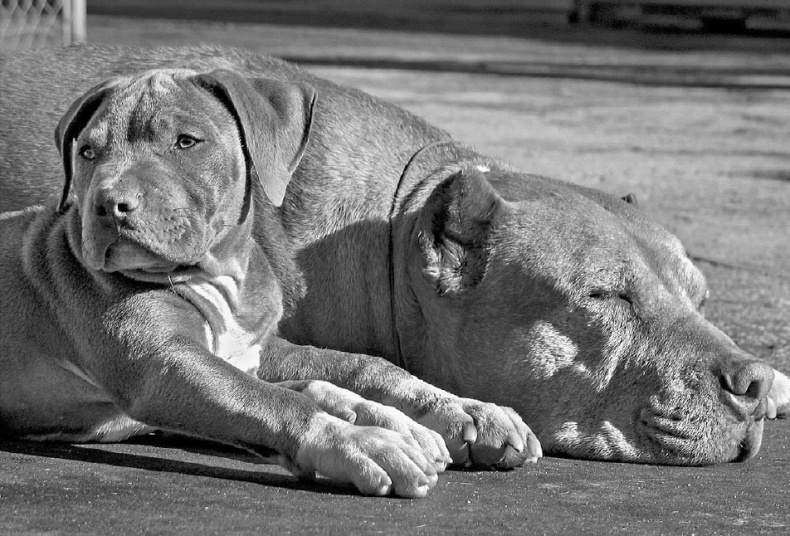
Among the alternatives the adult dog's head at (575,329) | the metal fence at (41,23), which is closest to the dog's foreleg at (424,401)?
the adult dog's head at (575,329)

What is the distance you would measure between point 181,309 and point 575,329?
1.26 metres

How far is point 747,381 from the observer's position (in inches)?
169

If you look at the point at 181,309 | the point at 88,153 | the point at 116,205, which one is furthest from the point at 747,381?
the point at 88,153

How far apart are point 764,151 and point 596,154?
1.77 m

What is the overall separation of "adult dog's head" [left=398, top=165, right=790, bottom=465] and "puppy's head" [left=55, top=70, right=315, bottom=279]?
0.66 m

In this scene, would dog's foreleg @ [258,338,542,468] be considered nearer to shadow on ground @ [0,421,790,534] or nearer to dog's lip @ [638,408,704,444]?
shadow on ground @ [0,421,790,534]

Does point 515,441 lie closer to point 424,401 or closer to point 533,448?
point 533,448

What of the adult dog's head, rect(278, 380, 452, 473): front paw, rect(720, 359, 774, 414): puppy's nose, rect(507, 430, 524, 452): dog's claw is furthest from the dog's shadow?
rect(720, 359, 774, 414): puppy's nose

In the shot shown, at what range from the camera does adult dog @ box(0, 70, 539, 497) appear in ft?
12.5

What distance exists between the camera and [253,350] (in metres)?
4.57

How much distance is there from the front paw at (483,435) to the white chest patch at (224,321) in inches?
25.8

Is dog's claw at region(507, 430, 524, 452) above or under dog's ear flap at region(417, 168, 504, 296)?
under

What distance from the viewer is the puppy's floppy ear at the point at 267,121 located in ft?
14.1

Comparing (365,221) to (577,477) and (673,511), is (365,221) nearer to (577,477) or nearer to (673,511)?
(577,477)
